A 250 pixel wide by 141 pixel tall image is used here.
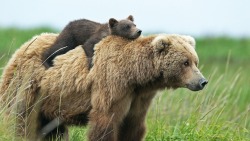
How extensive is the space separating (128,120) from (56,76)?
0.98 m

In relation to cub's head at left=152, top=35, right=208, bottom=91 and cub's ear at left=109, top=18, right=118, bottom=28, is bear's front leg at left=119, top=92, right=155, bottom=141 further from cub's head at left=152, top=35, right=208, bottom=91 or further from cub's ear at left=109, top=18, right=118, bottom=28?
cub's ear at left=109, top=18, right=118, bottom=28

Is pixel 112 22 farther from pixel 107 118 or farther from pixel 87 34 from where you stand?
pixel 107 118

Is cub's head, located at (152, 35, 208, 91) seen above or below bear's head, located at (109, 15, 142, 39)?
below

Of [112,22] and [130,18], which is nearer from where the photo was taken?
[112,22]

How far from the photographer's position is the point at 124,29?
841 centimetres

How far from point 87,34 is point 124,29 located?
0.47m

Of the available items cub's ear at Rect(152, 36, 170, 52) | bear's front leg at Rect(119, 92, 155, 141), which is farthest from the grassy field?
cub's ear at Rect(152, 36, 170, 52)

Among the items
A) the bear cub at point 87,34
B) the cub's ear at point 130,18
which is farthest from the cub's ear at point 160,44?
the cub's ear at point 130,18

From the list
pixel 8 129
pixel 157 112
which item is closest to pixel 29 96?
pixel 8 129

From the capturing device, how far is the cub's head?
26.4 ft

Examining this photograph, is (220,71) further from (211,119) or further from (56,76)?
(56,76)

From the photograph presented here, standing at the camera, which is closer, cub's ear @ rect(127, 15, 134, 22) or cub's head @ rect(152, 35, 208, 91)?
cub's head @ rect(152, 35, 208, 91)

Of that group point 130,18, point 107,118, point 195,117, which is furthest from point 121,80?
point 195,117

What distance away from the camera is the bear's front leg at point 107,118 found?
8.02 metres
